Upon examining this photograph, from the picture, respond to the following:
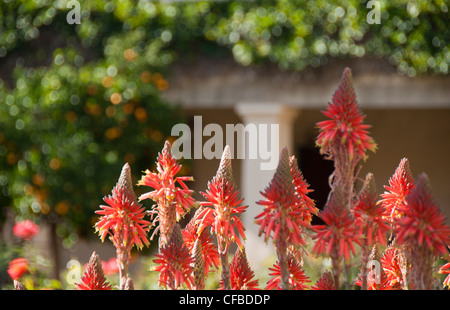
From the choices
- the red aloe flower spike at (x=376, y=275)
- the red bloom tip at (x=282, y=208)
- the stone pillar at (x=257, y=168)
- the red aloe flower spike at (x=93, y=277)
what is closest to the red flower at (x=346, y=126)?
the red bloom tip at (x=282, y=208)

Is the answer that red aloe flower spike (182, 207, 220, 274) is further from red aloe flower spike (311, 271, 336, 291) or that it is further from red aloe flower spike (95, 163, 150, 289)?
red aloe flower spike (311, 271, 336, 291)

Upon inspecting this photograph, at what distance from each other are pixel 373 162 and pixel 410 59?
2.85 metres

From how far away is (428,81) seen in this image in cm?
609

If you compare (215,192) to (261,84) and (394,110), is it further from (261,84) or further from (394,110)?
(394,110)

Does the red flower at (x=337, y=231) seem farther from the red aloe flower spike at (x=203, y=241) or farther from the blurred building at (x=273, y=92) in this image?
the blurred building at (x=273, y=92)

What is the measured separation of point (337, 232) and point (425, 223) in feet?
0.61

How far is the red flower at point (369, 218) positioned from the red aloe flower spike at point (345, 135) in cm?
3

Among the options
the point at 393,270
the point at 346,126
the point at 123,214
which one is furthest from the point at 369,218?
the point at 123,214

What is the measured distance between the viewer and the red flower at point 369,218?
137 centimetres

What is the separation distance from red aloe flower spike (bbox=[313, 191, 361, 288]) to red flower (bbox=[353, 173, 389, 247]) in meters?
0.06

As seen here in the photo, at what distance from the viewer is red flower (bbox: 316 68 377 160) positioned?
4.52 feet

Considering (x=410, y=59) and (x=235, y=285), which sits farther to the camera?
(x=410, y=59)
